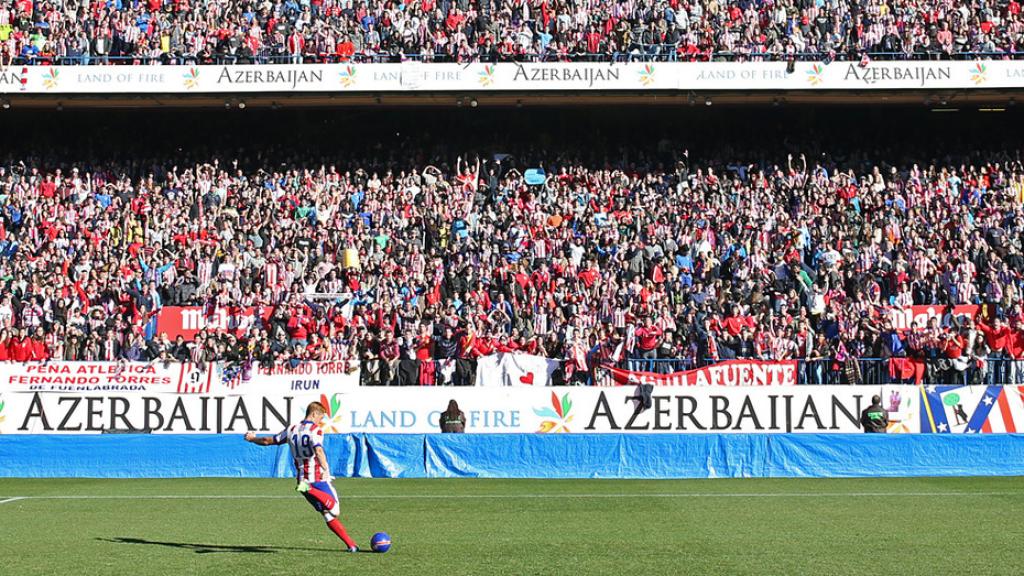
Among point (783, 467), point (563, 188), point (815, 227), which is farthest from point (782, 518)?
point (563, 188)

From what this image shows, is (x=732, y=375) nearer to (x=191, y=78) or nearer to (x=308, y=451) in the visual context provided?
(x=308, y=451)

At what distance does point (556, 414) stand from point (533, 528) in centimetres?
1108

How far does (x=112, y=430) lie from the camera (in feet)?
79.8

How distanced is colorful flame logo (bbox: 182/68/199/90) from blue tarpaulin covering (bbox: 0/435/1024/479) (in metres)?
14.6

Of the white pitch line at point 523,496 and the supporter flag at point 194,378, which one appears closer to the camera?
the white pitch line at point 523,496

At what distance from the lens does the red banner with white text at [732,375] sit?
2472 cm

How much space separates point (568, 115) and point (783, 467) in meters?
18.0

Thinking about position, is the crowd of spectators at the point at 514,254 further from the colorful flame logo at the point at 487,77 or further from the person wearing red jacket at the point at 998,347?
the colorful flame logo at the point at 487,77

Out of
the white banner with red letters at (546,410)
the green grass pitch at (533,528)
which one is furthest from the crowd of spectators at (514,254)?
the green grass pitch at (533,528)

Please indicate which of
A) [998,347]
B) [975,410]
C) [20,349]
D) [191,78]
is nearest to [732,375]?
[975,410]

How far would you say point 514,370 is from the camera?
989 inches

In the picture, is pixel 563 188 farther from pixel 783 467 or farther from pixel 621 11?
pixel 783 467

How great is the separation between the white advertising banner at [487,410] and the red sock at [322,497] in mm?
13475

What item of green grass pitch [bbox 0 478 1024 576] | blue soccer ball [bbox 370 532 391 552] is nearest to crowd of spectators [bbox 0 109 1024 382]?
green grass pitch [bbox 0 478 1024 576]
